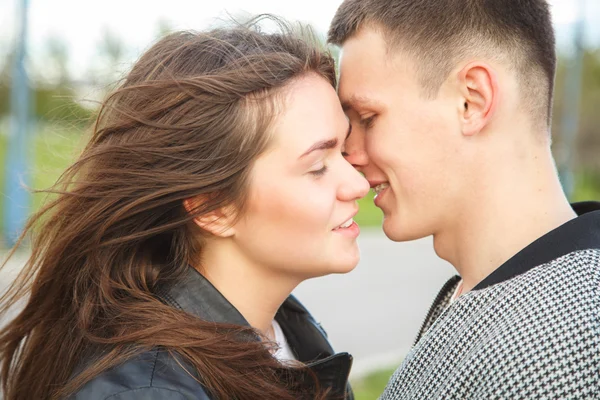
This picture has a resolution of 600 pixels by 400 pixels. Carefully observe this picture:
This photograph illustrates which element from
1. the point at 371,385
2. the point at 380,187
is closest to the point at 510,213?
the point at 380,187

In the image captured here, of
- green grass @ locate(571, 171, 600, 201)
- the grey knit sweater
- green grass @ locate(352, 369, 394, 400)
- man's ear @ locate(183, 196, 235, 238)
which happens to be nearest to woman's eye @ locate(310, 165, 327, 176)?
man's ear @ locate(183, 196, 235, 238)

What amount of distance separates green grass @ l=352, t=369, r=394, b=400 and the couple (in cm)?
260

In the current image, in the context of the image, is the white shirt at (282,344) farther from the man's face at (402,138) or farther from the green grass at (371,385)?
the green grass at (371,385)

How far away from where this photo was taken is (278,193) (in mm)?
2451

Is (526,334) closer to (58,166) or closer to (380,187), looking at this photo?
(380,187)

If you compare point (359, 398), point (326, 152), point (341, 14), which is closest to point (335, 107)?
point (326, 152)

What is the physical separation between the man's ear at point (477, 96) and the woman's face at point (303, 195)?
0.43 m

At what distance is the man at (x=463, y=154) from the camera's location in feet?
7.12

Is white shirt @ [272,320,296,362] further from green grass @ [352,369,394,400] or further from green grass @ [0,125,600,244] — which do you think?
green grass @ [352,369,394,400]

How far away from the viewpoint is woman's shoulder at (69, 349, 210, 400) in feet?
6.61

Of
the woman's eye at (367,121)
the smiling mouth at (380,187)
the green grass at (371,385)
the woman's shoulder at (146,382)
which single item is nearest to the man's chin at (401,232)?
the smiling mouth at (380,187)

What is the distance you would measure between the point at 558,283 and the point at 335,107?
100 centimetres

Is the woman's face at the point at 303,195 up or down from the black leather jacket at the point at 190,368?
up

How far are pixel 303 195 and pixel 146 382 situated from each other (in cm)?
80
